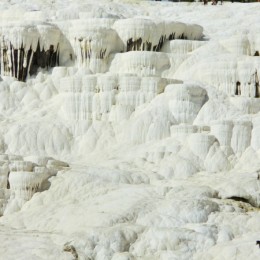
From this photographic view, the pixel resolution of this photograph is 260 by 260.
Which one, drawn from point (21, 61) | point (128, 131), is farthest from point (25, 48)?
point (128, 131)

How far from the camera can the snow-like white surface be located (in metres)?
29.6

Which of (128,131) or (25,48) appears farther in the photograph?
(25,48)

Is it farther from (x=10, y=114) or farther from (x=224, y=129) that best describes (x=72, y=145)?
(x=224, y=129)

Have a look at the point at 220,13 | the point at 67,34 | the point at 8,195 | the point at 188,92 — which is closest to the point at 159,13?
the point at 220,13

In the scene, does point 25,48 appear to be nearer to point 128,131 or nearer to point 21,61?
point 21,61

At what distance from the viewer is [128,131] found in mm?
39094

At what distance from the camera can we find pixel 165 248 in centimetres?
2897

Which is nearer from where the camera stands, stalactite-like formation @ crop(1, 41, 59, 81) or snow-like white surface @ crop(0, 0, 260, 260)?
snow-like white surface @ crop(0, 0, 260, 260)

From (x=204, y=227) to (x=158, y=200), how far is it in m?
2.79

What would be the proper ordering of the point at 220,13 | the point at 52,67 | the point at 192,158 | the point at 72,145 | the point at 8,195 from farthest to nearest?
the point at 220,13 < the point at 52,67 < the point at 72,145 < the point at 192,158 < the point at 8,195

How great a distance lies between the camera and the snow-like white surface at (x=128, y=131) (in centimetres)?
2956

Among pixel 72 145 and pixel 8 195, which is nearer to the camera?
pixel 8 195

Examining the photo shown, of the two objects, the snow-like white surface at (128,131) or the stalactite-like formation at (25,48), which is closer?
the snow-like white surface at (128,131)

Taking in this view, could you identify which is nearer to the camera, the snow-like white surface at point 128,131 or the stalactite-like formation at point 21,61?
the snow-like white surface at point 128,131
